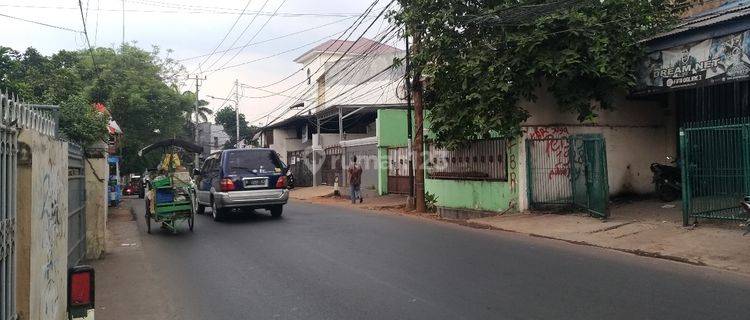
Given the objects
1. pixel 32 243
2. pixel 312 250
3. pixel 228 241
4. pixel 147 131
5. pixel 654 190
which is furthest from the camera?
pixel 147 131

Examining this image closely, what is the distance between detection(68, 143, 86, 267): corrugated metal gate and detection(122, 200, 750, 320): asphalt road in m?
1.17

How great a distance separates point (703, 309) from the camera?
5.70 metres

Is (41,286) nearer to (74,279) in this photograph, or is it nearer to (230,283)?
Result: (74,279)

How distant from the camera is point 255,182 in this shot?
14.5 m

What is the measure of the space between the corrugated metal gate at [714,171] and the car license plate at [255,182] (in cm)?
934

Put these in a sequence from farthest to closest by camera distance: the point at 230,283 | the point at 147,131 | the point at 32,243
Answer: the point at 147,131 → the point at 230,283 → the point at 32,243

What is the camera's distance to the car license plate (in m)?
14.4

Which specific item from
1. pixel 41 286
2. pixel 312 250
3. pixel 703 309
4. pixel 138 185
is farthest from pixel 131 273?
pixel 138 185

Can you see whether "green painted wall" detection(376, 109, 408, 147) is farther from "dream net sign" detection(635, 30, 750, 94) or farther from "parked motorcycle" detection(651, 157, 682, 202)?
"dream net sign" detection(635, 30, 750, 94)

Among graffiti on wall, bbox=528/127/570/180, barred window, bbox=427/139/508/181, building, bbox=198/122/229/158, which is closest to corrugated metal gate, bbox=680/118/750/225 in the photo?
graffiti on wall, bbox=528/127/570/180

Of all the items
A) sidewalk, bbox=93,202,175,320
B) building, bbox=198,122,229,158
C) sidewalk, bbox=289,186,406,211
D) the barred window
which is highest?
building, bbox=198,122,229,158

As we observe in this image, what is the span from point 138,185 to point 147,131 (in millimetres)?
4412

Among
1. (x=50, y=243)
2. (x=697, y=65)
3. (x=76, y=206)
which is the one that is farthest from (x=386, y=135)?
(x=50, y=243)

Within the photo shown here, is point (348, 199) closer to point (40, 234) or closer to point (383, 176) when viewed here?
point (383, 176)
